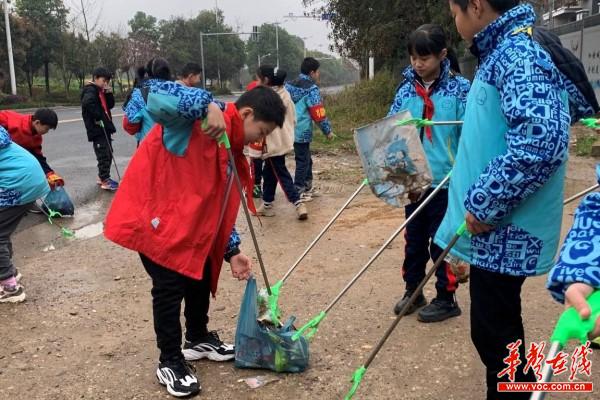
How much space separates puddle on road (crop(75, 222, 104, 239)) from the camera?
5.88 meters

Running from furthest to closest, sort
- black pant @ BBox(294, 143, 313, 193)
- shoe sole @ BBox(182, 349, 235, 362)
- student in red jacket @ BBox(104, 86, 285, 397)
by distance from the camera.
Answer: black pant @ BBox(294, 143, 313, 193) → shoe sole @ BBox(182, 349, 235, 362) → student in red jacket @ BBox(104, 86, 285, 397)

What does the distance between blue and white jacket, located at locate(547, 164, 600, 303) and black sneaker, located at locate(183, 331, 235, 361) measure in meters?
2.06

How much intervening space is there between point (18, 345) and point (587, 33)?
11.0 m

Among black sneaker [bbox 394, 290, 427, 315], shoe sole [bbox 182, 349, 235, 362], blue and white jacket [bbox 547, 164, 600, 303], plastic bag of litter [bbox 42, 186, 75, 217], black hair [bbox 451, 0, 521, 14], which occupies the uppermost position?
black hair [bbox 451, 0, 521, 14]

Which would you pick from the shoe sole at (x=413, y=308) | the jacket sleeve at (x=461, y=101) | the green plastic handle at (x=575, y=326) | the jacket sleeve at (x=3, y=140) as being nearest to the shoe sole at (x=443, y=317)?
the shoe sole at (x=413, y=308)

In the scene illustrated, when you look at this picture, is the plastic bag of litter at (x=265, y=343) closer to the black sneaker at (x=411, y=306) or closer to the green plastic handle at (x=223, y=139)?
the green plastic handle at (x=223, y=139)

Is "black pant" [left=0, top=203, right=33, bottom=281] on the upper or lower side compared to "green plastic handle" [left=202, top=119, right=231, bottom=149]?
lower

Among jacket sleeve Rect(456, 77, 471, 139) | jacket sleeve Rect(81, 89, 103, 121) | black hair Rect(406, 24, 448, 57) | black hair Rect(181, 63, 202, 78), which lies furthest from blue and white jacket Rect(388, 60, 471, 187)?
jacket sleeve Rect(81, 89, 103, 121)

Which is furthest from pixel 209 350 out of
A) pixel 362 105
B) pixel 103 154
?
pixel 362 105

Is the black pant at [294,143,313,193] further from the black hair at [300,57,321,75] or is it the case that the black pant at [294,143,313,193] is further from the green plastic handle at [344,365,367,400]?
the green plastic handle at [344,365,367,400]

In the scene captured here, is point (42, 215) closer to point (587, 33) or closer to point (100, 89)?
point (100, 89)

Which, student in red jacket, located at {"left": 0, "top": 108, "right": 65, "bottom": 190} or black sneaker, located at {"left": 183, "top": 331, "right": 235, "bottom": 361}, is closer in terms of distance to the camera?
black sneaker, located at {"left": 183, "top": 331, "right": 235, "bottom": 361}

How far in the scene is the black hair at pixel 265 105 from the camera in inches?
110

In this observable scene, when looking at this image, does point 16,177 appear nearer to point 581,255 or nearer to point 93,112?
point 581,255
